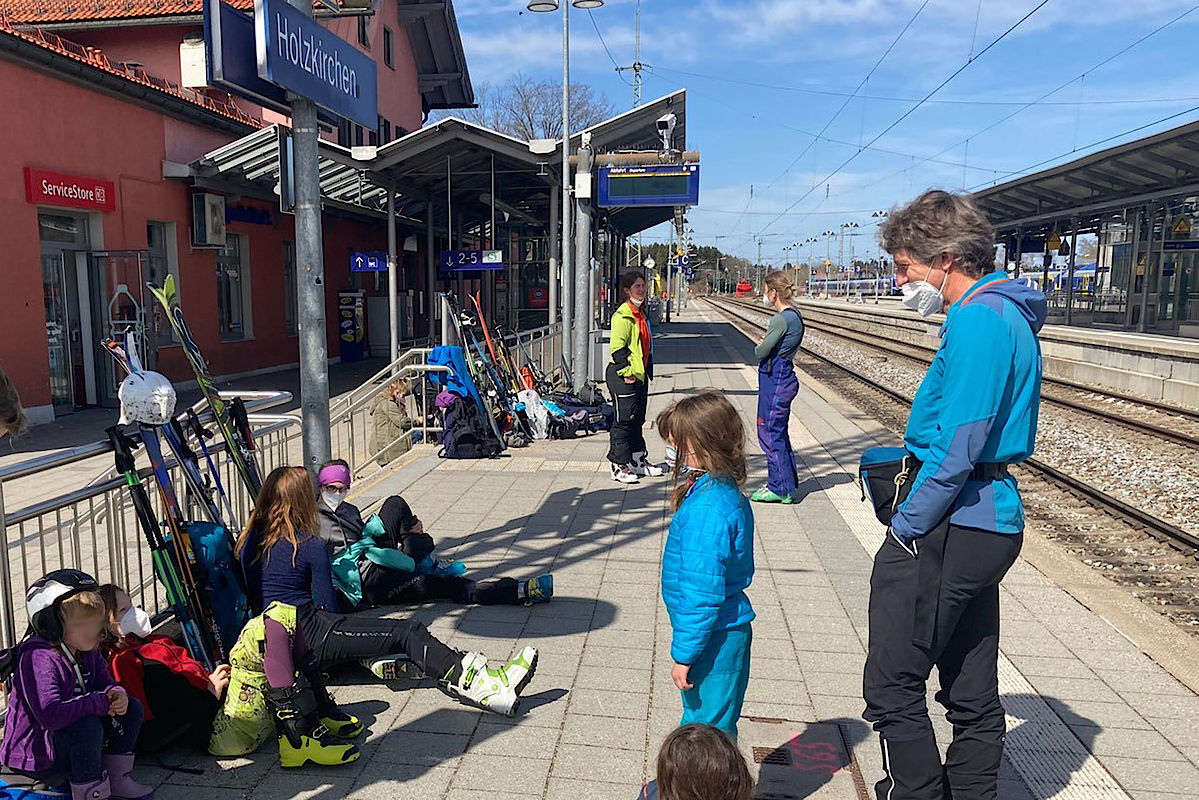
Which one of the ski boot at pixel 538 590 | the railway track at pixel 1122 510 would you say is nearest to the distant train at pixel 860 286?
the railway track at pixel 1122 510

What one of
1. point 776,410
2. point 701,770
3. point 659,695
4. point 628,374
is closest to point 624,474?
point 628,374

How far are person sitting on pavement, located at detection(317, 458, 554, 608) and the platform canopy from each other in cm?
1492

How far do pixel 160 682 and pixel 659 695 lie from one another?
2.05 metres

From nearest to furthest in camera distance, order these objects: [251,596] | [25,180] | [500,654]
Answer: [251,596] < [500,654] < [25,180]

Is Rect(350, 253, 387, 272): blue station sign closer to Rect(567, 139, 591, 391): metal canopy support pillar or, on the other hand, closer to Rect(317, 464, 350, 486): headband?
Rect(567, 139, 591, 391): metal canopy support pillar

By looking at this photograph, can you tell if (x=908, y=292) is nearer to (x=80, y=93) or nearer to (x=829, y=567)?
(x=829, y=567)

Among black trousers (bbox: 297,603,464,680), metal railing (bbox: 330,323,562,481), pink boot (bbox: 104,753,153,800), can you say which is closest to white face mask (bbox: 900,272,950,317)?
black trousers (bbox: 297,603,464,680)

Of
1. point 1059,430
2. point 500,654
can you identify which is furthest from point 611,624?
point 1059,430

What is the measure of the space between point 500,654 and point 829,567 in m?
2.46

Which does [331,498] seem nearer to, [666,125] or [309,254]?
[309,254]

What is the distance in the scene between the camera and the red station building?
11562mm

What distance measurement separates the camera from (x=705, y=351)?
24.4 m

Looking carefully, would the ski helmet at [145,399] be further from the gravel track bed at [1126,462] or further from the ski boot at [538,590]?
the gravel track bed at [1126,462]

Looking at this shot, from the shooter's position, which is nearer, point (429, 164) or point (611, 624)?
point (611, 624)
